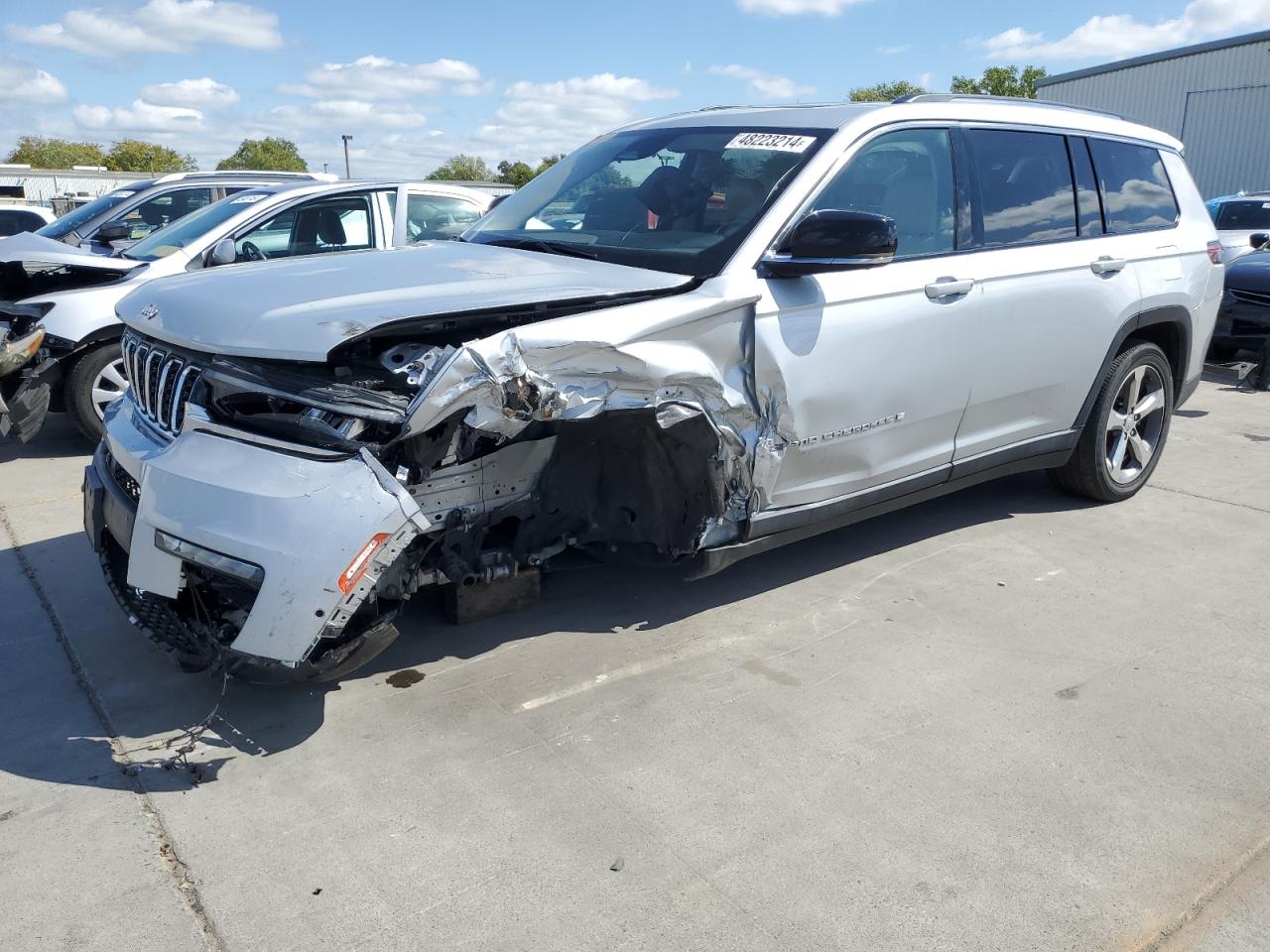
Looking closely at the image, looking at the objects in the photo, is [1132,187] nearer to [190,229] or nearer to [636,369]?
[636,369]

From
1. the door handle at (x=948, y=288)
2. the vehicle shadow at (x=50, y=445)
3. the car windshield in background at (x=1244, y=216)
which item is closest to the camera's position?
the door handle at (x=948, y=288)

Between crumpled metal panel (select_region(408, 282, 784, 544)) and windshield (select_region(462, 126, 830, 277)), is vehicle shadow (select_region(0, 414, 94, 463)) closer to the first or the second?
windshield (select_region(462, 126, 830, 277))

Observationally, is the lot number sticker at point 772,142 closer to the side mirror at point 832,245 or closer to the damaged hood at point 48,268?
the side mirror at point 832,245

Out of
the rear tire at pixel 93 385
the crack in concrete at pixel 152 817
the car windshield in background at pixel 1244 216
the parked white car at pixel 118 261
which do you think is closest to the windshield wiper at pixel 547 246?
the parked white car at pixel 118 261

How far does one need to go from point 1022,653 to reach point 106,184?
169ft

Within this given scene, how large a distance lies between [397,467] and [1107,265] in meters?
3.71

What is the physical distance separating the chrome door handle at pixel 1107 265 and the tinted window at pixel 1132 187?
0.64 feet

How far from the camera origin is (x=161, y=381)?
10.9 ft

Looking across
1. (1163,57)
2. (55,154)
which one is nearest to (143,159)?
(55,154)

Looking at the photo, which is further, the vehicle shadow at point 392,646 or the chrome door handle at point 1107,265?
the chrome door handle at point 1107,265

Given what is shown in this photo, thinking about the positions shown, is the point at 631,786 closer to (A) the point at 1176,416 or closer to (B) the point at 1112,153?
(B) the point at 1112,153

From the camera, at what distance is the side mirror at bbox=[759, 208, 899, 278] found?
11.4 feet

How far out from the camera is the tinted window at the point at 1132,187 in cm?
511

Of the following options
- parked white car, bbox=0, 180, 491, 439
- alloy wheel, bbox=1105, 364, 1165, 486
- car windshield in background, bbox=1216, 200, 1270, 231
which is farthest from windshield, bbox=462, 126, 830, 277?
car windshield in background, bbox=1216, 200, 1270, 231
